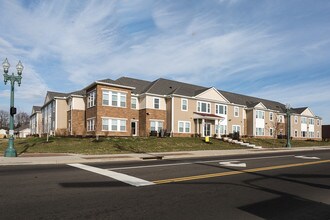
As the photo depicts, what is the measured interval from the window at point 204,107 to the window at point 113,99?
1160 cm

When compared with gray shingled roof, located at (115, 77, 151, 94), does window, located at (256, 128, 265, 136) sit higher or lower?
lower

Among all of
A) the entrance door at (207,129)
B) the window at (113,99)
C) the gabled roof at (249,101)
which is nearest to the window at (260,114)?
the gabled roof at (249,101)

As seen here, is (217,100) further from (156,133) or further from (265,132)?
(265,132)

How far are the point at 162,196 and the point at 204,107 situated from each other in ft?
130

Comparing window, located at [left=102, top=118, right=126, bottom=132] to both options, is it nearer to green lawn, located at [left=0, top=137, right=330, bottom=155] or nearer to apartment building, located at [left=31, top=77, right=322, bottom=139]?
apartment building, located at [left=31, top=77, right=322, bottom=139]

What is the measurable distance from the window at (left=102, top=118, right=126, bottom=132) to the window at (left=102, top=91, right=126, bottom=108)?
1865 millimetres

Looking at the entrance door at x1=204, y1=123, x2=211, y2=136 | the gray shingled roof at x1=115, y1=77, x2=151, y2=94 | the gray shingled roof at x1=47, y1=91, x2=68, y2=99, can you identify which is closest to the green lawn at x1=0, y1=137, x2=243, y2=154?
the entrance door at x1=204, y1=123, x2=211, y2=136

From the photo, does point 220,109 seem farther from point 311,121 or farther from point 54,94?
point 311,121

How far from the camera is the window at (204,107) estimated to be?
46812mm

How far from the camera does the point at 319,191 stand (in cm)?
969

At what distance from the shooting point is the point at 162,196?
8438mm

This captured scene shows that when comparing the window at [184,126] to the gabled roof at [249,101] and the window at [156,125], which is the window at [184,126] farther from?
the gabled roof at [249,101]

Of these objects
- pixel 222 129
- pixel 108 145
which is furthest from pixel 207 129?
pixel 108 145

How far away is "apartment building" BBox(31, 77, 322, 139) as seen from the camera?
3935cm
